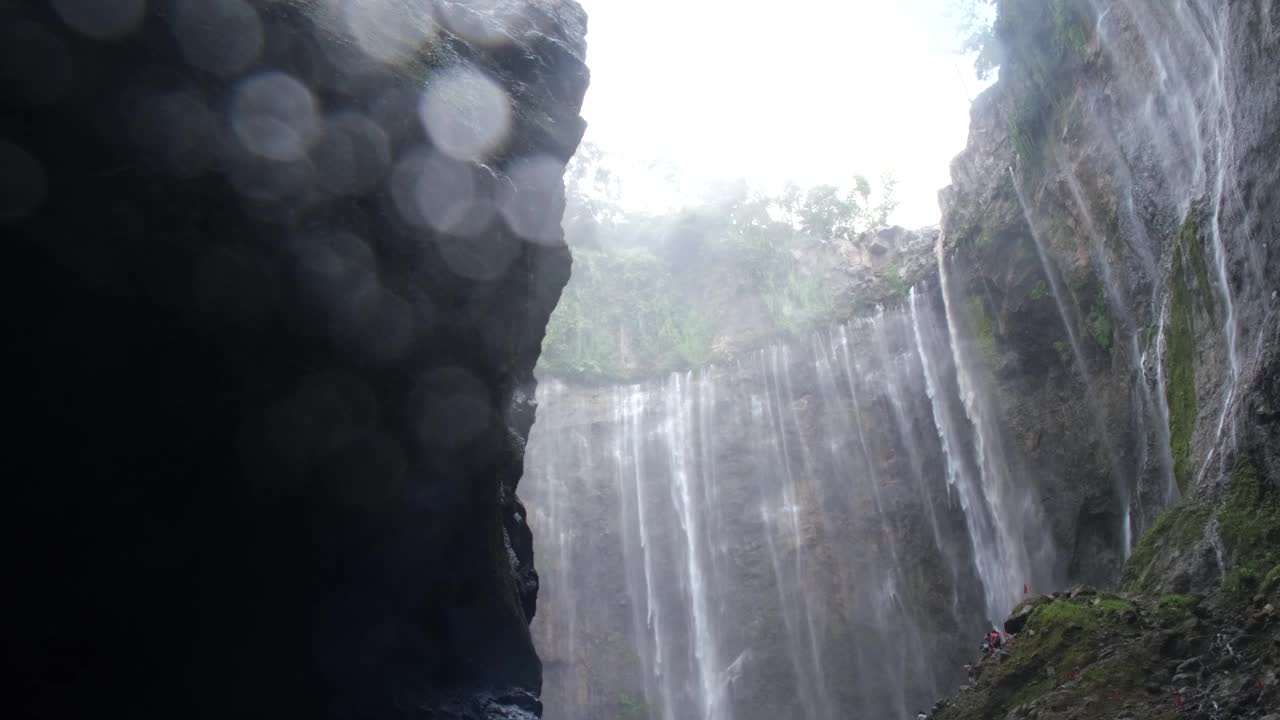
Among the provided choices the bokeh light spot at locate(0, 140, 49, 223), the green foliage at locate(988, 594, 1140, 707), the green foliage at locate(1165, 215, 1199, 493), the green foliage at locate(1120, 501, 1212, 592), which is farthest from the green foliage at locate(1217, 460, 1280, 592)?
the bokeh light spot at locate(0, 140, 49, 223)

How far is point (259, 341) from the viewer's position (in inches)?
303

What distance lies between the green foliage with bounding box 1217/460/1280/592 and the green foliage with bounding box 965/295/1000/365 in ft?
39.1

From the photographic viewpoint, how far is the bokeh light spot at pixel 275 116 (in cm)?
711

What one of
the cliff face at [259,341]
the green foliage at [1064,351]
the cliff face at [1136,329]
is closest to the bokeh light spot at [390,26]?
the cliff face at [259,341]

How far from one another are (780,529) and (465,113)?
18071 millimetres

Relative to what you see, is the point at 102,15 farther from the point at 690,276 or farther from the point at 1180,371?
the point at 690,276

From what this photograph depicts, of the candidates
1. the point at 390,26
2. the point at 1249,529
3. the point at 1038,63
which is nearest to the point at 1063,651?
the point at 1249,529

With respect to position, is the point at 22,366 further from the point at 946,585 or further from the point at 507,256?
the point at 946,585

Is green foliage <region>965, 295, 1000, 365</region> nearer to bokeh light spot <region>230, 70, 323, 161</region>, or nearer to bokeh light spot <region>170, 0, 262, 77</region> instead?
bokeh light spot <region>230, 70, 323, 161</region>

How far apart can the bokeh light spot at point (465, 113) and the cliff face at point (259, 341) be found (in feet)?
0.12

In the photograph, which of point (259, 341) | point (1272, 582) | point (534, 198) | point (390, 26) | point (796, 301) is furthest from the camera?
point (796, 301)

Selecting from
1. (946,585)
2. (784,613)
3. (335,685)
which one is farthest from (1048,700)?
(784,613)

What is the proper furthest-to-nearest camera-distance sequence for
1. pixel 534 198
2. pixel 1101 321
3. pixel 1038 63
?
1. pixel 1038 63
2. pixel 1101 321
3. pixel 534 198

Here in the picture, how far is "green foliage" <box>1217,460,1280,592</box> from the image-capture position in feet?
22.1
